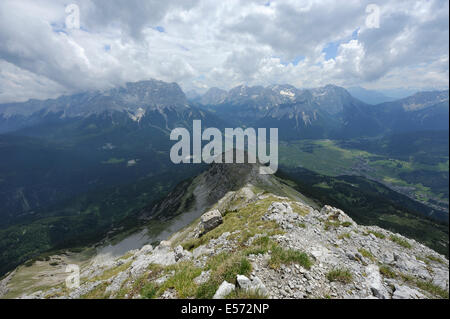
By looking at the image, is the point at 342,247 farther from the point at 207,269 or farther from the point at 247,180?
the point at 247,180

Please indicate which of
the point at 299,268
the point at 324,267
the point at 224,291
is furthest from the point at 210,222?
the point at 224,291

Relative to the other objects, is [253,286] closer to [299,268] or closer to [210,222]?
[299,268]

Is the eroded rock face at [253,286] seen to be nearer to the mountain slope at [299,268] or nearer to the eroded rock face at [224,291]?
the mountain slope at [299,268]

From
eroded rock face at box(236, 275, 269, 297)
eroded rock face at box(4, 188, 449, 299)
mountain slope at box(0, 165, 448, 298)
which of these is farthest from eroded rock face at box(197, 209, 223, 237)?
eroded rock face at box(236, 275, 269, 297)

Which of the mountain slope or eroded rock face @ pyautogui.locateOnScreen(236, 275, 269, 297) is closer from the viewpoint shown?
eroded rock face @ pyautogui.locateOnScreen(236, 275, 269, 297)

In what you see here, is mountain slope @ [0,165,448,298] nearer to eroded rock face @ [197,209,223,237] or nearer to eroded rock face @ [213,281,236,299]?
eroded rock face @ [213,281,236,299]

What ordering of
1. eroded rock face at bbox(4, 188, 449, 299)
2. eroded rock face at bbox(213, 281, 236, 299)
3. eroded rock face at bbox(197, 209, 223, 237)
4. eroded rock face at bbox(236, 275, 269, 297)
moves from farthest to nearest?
eroded rock face at bbox(197, 209, 223, 237), eroded rock face at bbox(4, 188, 449, 299), eroded rock face at bbox(213, 281, 236, 299), eroded rock face at bbox(236, 275, 269, 297)

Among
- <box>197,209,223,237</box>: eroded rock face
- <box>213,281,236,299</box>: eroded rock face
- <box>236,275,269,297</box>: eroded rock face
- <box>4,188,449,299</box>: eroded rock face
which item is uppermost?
<box>236,275,269,297</box>: eroded rock face

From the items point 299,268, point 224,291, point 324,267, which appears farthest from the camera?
point 324,267

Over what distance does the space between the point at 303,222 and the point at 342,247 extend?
184 inches

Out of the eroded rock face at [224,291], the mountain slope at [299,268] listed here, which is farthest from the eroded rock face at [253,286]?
the eroded rock face at [224,291]

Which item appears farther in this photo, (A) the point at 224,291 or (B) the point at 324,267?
(B) the point at 324,267
